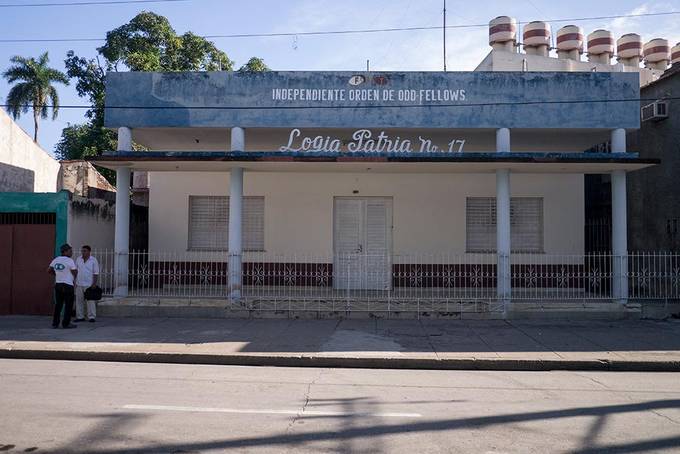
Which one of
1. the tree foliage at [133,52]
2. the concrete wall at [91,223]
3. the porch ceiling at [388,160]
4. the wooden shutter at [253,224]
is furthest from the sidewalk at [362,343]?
the tree foliage at [133,52]

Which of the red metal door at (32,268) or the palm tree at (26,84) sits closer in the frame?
the red metal door at (32,268)

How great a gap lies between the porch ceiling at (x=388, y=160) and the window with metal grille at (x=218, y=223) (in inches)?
115

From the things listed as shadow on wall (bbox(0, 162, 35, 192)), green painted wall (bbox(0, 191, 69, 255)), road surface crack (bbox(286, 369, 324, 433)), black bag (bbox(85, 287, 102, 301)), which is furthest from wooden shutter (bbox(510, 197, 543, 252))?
shadow on wall (bbox(0, 162, 35, 192))

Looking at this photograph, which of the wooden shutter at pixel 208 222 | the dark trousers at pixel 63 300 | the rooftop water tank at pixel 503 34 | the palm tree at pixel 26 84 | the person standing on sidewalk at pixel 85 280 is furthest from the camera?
the palm tree at pixel 26 84

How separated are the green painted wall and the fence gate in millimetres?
315

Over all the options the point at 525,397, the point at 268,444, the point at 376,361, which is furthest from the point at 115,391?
the point at 525,397

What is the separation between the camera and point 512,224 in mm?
15422

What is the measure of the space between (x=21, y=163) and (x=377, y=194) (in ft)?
35.1

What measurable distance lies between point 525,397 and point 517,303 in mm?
6008

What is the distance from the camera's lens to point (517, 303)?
12.4 m

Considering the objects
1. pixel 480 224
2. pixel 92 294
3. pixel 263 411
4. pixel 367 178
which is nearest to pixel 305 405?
pixel 263 411

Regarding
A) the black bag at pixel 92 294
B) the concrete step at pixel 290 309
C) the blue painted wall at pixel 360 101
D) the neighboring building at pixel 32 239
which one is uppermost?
the blue painted wall at pixel 360 101

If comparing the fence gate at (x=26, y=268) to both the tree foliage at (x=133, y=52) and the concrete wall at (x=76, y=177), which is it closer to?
the concrete wall at (x=76, y=177)

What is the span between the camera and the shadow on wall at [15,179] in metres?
15.7
